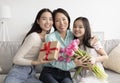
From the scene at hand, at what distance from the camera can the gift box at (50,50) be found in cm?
193

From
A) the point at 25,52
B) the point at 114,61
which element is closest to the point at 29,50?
the point at 25,52

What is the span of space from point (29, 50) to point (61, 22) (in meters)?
0.40

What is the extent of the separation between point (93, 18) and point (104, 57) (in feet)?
5.16

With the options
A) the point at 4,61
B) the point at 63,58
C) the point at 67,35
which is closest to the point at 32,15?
the point at 4,61

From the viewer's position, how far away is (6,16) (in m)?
3.36

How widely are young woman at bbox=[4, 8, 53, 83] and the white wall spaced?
4.42ft

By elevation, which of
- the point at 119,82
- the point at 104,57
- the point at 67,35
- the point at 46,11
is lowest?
the point at 119,82

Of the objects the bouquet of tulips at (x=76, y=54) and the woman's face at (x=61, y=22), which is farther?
the woman's face at (x=61, y=22)

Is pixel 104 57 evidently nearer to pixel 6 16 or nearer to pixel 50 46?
pixel 50 46

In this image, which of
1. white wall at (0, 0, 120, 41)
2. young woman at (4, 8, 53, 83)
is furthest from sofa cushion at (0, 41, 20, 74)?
white wall at (0, 0, 120, 41)

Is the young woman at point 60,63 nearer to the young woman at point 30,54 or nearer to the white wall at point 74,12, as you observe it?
the young woman at point 30,54

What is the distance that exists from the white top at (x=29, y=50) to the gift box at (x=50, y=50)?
0.10m

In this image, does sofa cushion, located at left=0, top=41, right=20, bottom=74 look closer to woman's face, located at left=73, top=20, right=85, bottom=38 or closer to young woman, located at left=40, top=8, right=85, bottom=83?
young woman, located at left=40, top=8, right=85, bottom=83

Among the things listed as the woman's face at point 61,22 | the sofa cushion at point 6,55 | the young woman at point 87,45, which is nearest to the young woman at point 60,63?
the woman's face at point 61,22
